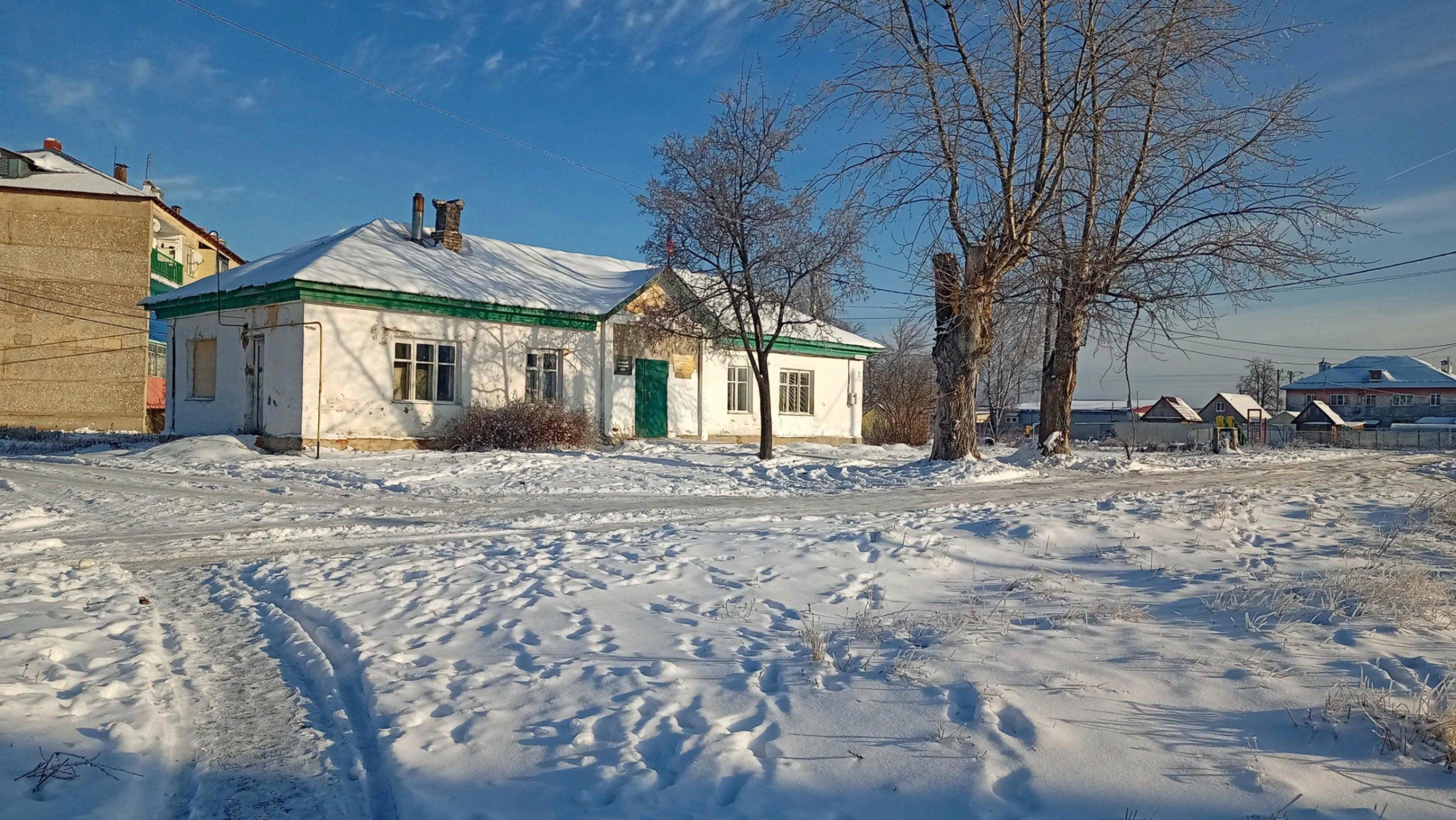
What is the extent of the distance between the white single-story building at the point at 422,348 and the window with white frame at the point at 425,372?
0.03 m

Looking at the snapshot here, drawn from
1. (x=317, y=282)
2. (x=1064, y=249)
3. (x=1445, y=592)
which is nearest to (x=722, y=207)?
(x=1064, y=249)

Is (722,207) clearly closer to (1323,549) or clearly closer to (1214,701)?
(1323,549)

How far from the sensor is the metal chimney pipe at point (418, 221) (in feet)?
77.6

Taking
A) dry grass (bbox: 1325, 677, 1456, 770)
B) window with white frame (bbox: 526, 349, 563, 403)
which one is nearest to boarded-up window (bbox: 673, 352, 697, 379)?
window with white frame (bbox: 526, 349, 563, 403)

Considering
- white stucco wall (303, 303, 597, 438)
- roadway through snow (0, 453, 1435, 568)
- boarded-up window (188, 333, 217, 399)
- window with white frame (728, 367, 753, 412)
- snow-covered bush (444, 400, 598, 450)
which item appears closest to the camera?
roadway through snow (0, 453, 1435, 568)

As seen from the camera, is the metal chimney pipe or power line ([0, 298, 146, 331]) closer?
the metal chimney pipe

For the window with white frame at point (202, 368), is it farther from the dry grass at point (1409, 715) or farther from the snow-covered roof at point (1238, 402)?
the snow-covered roof at point (1238, 402)

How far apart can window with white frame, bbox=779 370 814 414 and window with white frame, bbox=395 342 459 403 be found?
419 inches

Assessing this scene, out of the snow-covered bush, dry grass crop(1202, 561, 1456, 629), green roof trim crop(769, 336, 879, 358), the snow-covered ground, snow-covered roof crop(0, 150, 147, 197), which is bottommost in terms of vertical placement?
the snow-covered ground

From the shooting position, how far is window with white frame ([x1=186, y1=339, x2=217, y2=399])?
21172 millimetres

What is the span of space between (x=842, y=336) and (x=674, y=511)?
19.3 metres

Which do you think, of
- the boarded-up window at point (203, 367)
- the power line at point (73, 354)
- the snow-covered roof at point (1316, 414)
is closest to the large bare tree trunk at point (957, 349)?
the boarded-up window at point (203, 367)

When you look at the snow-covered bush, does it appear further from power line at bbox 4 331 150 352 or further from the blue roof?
the blue roof

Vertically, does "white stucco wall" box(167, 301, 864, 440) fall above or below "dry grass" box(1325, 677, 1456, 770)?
above
